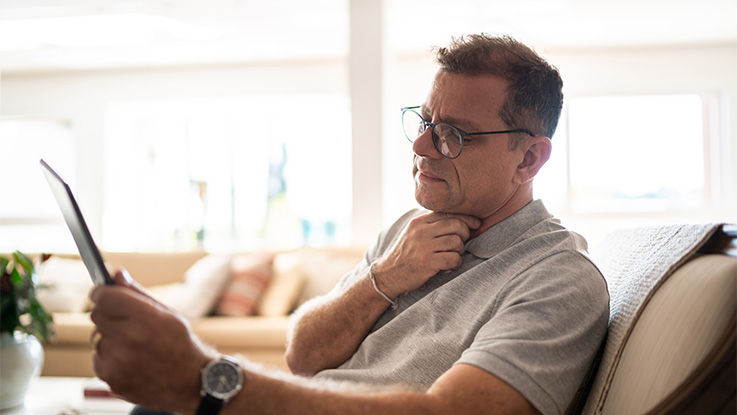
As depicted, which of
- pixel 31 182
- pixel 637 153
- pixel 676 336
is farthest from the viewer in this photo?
pixel 31 182

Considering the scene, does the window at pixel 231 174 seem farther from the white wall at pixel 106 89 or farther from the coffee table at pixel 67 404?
the coffee table at pixel 67 404

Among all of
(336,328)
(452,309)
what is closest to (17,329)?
(336,328)

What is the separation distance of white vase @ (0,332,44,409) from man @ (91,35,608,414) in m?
1.37

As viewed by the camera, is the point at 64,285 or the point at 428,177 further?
the point at 64,285

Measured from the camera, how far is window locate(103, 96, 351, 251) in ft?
27.7

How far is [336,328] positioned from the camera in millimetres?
1384

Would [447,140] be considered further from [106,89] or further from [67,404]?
[106,89]

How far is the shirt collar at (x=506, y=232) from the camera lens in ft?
4.36

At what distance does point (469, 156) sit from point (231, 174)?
24.5 ft

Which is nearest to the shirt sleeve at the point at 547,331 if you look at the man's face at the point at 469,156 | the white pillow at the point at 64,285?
the man's face at the point at 469,156

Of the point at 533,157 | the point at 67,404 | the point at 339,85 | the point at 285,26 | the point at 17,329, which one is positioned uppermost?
the point at 285,26

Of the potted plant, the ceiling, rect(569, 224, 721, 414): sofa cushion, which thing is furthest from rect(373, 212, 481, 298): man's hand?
the ceiling

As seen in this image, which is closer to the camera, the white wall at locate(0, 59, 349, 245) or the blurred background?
the blurred background

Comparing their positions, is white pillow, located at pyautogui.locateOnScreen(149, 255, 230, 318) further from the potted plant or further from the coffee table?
the potted plant
